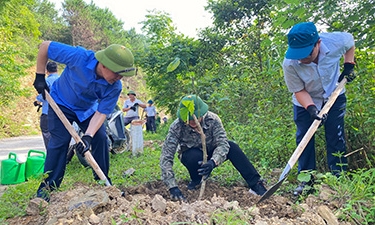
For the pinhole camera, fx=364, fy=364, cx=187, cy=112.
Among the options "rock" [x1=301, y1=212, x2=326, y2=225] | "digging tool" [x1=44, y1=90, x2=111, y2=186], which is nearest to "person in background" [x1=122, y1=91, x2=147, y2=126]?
"digging tool" [x1=44, y1=90, x2=111, y2=186]

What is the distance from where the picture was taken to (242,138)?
5.36 metres

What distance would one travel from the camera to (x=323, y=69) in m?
3.15

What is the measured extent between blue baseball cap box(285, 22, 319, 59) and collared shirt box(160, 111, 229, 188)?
1022 mm

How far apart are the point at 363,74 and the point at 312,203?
4.81ft

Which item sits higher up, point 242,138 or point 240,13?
point 240,13

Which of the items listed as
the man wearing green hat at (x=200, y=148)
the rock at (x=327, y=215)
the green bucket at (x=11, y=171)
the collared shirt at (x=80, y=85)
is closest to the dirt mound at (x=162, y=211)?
the rock at (x=327, y=215)

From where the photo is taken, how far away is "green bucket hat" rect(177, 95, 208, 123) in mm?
2945

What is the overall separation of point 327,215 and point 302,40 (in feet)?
4.53

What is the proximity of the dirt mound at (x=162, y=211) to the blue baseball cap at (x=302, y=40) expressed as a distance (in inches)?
43.4

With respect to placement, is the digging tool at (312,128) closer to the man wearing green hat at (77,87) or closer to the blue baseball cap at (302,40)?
the blue baseball cap at (302,40)

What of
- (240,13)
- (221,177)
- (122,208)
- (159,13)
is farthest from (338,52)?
(159,13)

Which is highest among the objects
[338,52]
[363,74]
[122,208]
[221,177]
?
[338,52]

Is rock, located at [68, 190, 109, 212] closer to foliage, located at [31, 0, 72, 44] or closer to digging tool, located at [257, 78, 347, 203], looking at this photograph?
digging tool, located at [257, 78, 347, 203]

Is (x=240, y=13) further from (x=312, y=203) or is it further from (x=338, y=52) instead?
(x=312, y=203)
